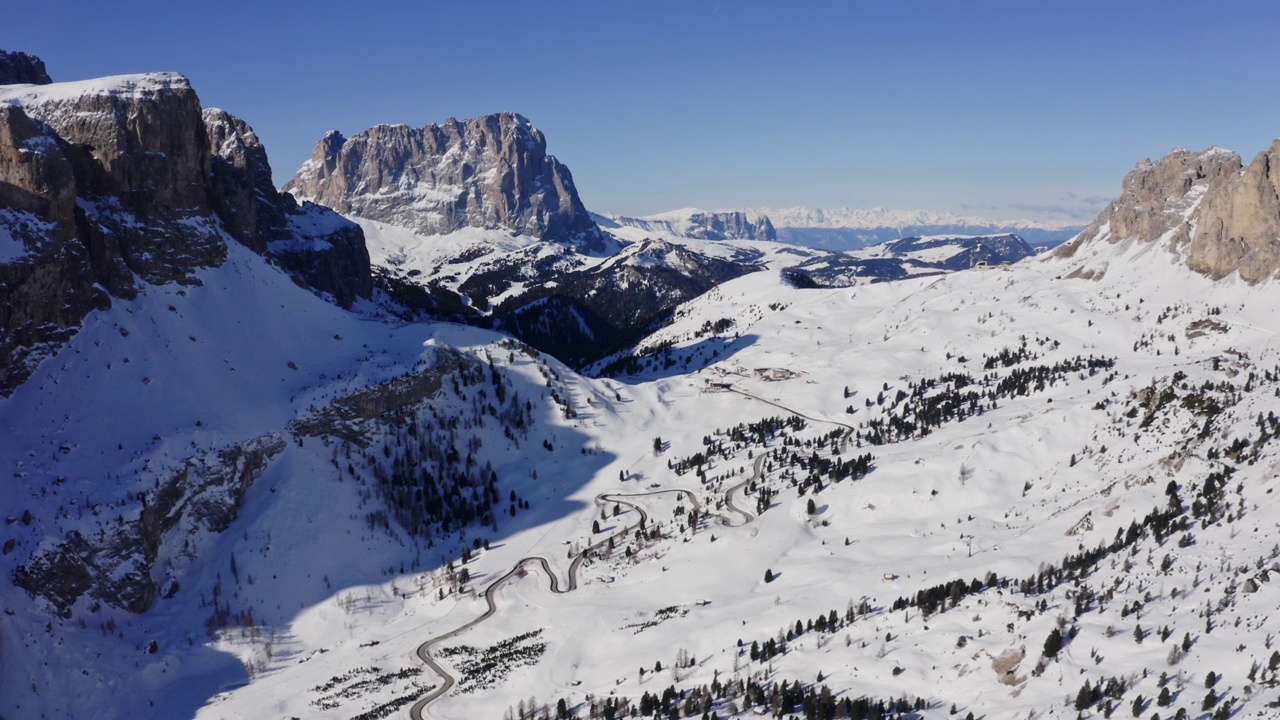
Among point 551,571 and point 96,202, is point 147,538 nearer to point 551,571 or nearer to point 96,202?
point 551,571

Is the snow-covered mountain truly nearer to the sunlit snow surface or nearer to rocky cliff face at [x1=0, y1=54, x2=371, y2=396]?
the sunlit snow surface

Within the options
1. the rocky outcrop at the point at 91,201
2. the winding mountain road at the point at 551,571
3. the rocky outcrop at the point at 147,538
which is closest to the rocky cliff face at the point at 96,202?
the rocky outcrop at the point at 91,201

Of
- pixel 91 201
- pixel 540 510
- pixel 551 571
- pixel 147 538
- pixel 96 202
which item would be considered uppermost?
pixel 91 201

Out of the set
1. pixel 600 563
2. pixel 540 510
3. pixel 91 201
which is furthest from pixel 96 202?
pixel 600 563

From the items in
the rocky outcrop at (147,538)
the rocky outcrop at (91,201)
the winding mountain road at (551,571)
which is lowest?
the winding mountain road at (551,571)

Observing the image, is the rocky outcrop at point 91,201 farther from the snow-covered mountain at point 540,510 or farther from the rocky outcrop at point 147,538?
the rocky outcrop at point 147,538

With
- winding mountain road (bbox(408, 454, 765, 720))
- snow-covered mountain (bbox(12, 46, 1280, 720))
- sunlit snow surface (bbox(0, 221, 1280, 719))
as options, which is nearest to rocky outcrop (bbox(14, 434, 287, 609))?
snow-covered mountain (bbox(12, 46, 1280, 720))
